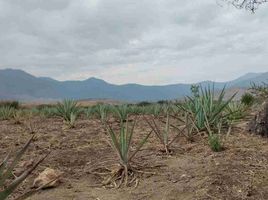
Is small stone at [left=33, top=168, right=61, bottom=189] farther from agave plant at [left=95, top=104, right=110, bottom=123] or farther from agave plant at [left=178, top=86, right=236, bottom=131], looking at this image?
agave plant at [left=95, top=104, right=110, bottom=123]

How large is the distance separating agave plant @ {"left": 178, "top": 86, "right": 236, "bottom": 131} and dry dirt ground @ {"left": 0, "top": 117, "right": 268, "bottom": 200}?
0.25 meters

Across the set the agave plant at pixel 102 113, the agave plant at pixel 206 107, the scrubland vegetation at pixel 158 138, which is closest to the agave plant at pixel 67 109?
the agave plant at pixel 102 113

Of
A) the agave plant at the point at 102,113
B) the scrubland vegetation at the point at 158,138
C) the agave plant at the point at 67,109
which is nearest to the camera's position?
the scrubland vegetation at the point at 158,138

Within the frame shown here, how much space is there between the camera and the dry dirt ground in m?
3.52

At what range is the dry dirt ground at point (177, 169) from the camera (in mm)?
3516

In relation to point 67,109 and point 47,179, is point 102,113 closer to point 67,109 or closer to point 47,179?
point 67,109

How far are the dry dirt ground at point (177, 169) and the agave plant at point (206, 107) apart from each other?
0.25 m

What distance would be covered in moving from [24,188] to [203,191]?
1595 millimetres

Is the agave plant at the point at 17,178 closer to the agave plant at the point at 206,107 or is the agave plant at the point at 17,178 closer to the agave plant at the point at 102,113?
the agave plant at the point at 206,107

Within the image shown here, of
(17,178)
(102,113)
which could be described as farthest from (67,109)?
(17,178)

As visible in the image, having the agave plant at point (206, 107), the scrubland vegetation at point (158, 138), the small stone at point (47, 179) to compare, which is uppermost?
the agave plant at point (206, 107)

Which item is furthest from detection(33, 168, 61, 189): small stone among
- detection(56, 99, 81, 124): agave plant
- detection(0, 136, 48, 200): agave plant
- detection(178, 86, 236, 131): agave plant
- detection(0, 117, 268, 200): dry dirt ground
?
detection(56, 99, 81, 124): agave plant

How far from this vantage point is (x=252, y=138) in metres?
5.25

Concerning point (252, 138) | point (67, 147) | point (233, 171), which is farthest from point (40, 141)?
point (233, 171)
